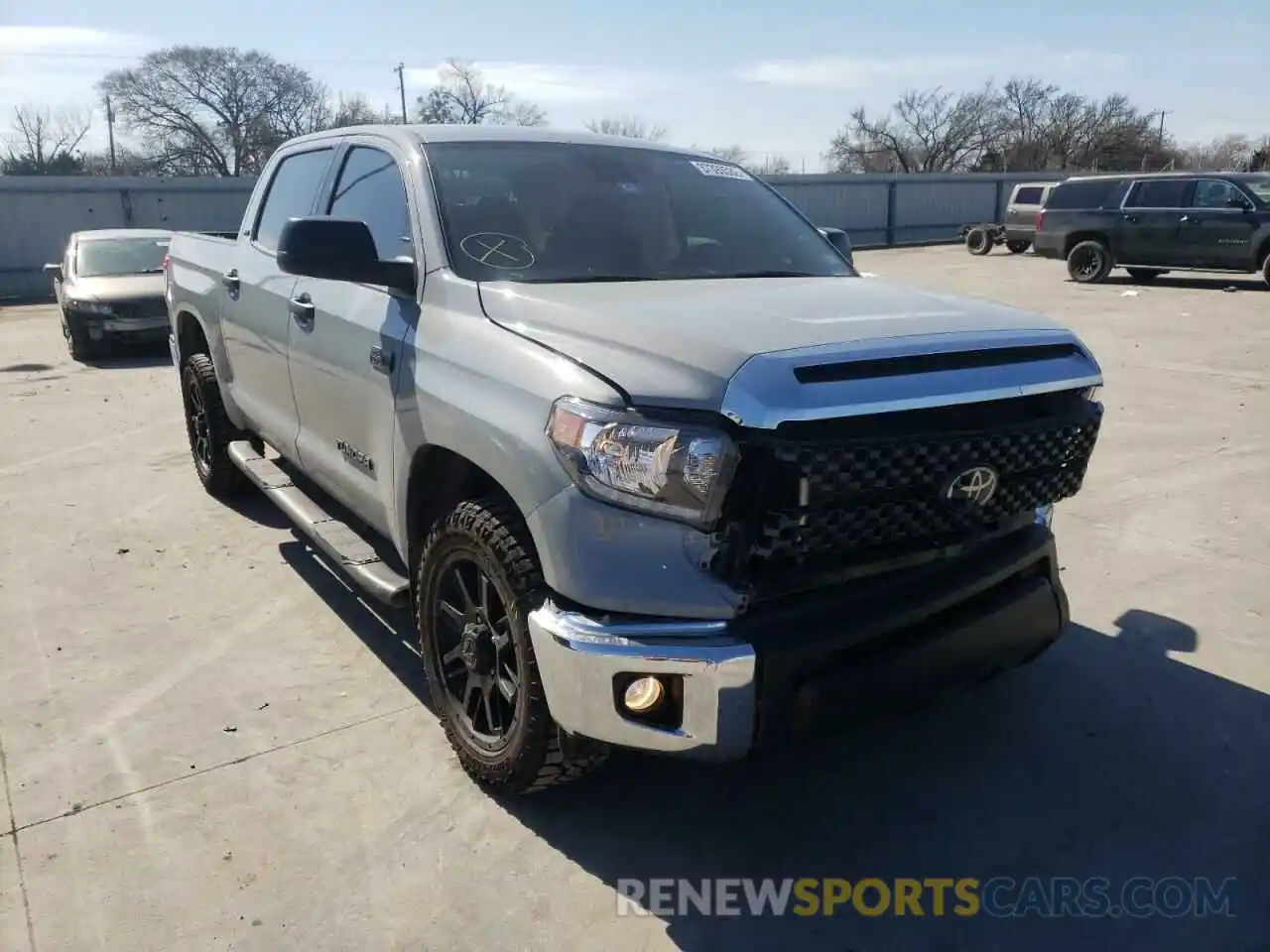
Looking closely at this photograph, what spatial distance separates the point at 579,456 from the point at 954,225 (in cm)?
3688

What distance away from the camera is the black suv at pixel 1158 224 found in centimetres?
1658

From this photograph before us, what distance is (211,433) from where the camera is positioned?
5664 millimetres

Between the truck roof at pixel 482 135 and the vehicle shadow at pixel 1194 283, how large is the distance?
16494 mm

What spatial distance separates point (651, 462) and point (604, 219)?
151 cm

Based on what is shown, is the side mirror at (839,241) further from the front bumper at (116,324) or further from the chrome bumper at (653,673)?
the front bumper at (116,324)

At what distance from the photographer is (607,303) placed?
2836 millimetres

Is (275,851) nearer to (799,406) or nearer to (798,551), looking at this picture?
(798,551)

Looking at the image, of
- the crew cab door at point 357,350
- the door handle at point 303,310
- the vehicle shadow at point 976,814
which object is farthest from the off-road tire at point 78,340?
the vehicle shadow at point 976,814

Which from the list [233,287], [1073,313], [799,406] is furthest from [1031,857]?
[1073,313]

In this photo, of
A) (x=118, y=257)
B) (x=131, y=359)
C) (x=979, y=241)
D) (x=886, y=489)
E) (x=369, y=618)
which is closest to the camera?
(x=886, y=489)

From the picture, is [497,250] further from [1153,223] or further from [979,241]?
[979,241]

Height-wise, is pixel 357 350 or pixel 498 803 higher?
pixel 357 350

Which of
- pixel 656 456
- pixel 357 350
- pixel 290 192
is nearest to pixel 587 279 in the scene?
pixel 357 350

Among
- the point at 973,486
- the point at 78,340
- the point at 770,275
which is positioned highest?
the point at 770,275
